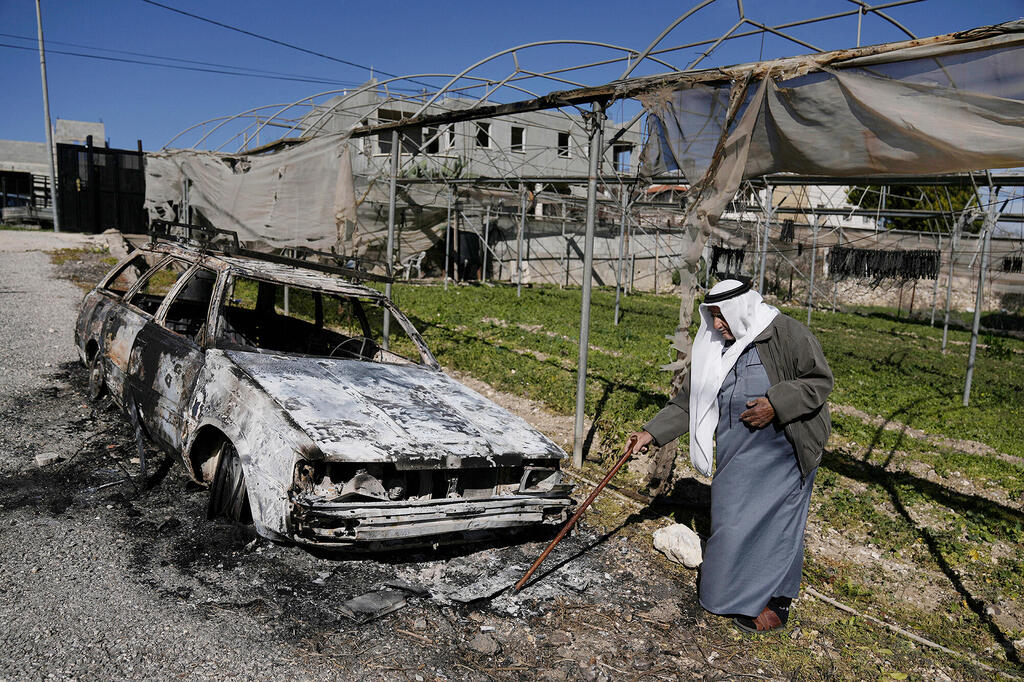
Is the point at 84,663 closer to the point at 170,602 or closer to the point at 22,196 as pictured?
the point at 170,602

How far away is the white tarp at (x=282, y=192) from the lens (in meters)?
8.20

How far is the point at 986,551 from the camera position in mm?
4309

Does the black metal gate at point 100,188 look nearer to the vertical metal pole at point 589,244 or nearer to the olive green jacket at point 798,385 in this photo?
the vertical metal pole at point 589,244

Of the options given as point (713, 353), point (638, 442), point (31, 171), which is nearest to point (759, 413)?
point (713, 353)

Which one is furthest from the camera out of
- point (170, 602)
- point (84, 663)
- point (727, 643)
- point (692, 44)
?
point (692, 44)

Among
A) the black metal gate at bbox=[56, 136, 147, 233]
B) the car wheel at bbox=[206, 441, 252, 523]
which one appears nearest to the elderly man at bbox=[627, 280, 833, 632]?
the car wheel at bbox=[206, 441, 252, 523]

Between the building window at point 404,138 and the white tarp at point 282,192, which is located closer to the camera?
the building window at point 404,138

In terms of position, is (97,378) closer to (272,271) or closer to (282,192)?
(272,271)

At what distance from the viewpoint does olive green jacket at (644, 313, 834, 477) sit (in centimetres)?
301

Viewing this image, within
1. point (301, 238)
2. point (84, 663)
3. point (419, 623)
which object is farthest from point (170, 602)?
point (301, 238)

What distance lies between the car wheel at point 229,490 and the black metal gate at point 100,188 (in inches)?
827

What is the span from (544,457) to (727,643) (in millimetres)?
1257

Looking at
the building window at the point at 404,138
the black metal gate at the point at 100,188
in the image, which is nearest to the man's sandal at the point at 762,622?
the building window at the point at 404,138

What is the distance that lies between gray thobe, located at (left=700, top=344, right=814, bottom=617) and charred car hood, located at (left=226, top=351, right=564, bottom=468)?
963 mm
